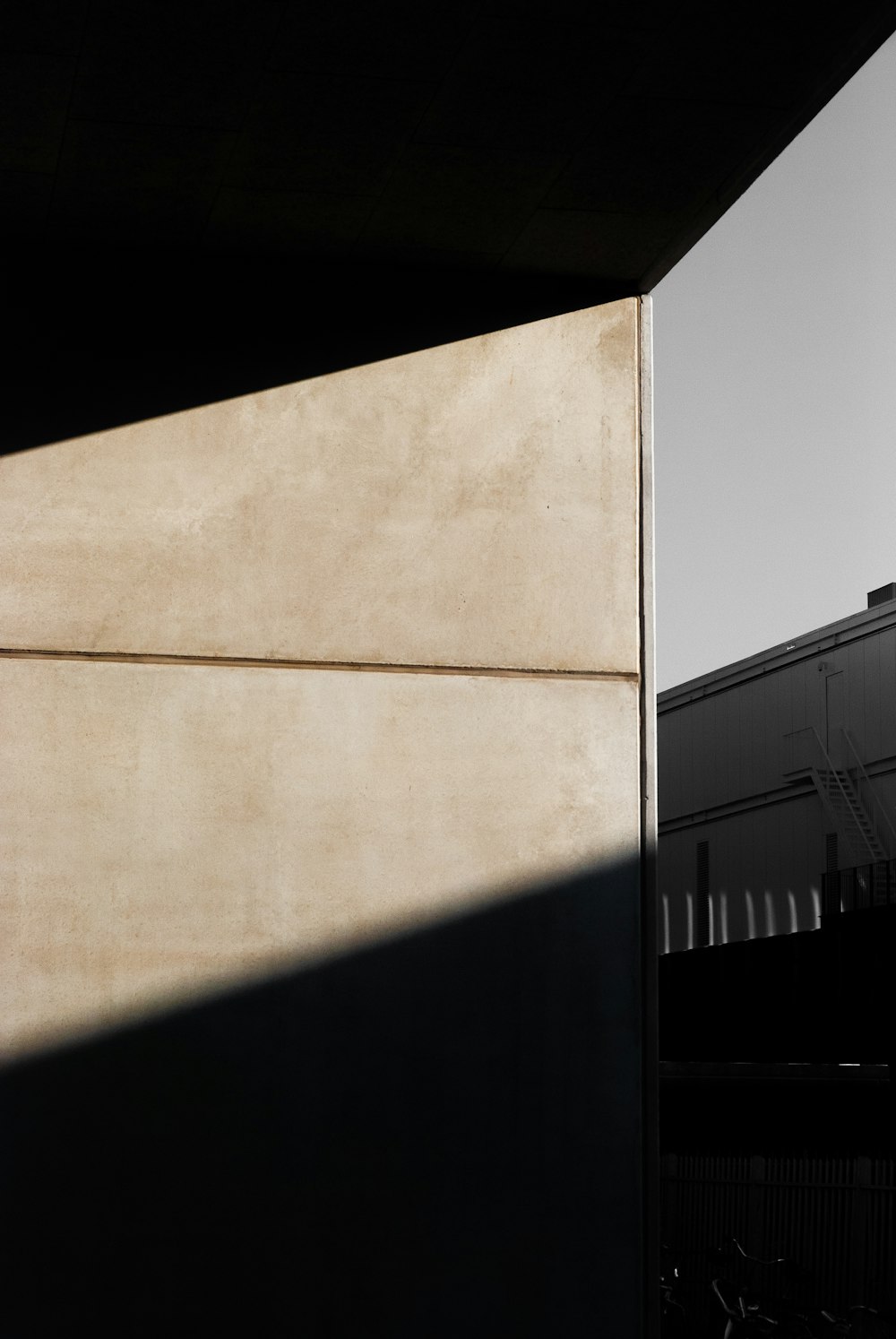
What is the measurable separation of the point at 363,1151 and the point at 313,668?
1917 millimetres

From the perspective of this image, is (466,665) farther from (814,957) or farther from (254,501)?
(814,957)

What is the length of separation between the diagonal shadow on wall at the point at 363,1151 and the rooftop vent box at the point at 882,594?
2741 cm

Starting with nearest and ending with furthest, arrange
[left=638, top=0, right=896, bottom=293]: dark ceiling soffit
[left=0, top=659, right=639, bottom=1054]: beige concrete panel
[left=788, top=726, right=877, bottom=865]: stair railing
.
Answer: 1. [left=638, top=0, right=896, bottom=293]: dark ceiling soffit
2. [left=0, top=659, right=639, bottom=1054]: beige concrete panel
3. [left=788, top=726, right=877, bottom=865]: stair railing

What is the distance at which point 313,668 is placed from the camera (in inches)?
235

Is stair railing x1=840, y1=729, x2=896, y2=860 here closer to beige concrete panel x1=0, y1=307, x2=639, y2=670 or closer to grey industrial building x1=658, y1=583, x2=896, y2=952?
grey industrial building x1=658, y1=583, x2=896, y2=952

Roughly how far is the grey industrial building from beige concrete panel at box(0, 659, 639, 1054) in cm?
2108

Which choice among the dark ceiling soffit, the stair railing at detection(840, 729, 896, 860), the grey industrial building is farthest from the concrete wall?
the stair railing at detection(840, 729, 896, 860)

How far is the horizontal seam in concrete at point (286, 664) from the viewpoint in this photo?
578 cm

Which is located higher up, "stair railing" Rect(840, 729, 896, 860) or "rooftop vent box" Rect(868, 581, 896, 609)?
A: "rooftop vent box" Rect(868, 581, 896, 609)

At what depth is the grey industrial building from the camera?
2805 cm

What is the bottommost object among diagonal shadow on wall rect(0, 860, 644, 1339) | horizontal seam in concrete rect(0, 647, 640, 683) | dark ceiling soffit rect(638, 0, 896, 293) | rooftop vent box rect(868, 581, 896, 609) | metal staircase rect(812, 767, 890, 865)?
diagonal shadow on wall rect(0, 860, 644, 1339)

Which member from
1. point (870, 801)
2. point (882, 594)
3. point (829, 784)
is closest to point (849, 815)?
point (870, 801)

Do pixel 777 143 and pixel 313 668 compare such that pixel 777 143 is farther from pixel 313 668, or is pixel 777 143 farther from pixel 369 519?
pixel 313 668

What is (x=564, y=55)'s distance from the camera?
504 centimetres
